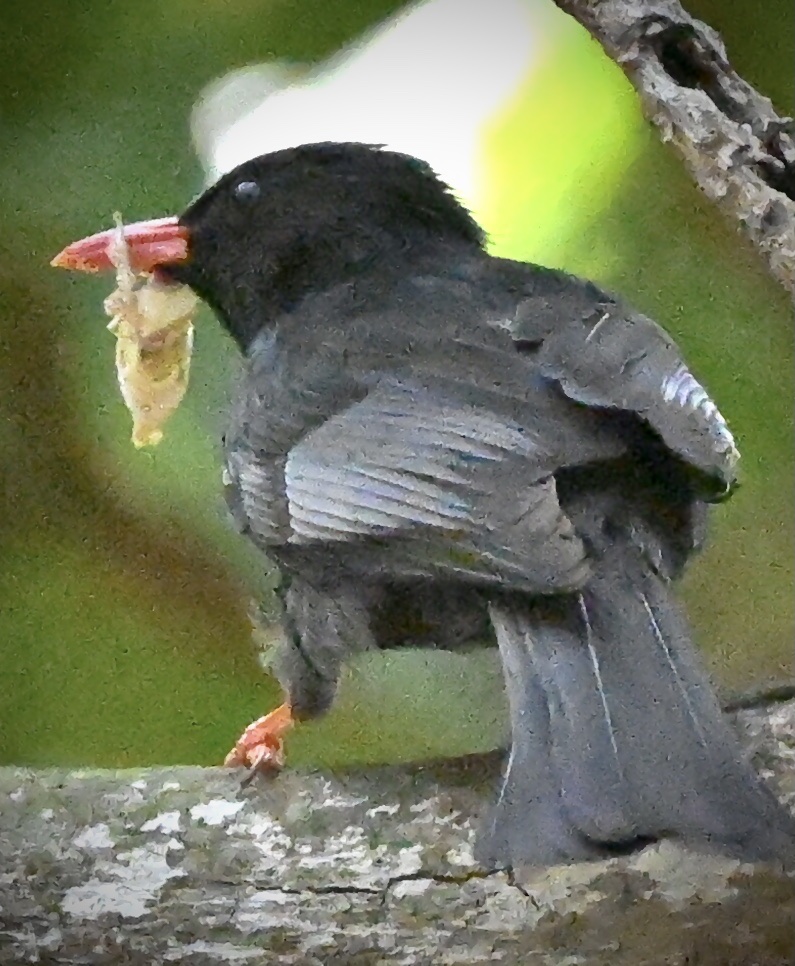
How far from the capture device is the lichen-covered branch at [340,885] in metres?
1.03

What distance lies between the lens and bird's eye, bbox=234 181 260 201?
4.26 ft

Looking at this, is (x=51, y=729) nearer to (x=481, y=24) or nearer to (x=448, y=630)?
(x=448, y=630)

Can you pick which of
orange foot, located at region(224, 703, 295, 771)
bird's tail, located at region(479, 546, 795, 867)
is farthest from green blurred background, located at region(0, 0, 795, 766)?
bird's tail, located at region(479, 546, 795, 867)

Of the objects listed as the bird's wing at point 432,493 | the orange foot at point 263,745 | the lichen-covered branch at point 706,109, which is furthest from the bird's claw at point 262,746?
the lichen-covered branch at point 706,109

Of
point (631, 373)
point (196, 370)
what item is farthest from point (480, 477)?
point (196, 370)

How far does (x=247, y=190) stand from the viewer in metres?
1.30

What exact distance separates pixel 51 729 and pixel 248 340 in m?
0.51

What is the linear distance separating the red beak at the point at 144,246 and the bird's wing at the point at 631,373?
41cm

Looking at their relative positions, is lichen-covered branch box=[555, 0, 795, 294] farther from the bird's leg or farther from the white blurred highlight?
the bird's leg

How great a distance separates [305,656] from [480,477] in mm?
331

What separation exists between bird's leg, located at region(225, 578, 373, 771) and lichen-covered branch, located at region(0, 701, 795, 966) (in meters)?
0.04

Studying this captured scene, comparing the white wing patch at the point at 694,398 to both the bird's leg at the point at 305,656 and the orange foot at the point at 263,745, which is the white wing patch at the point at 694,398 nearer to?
the bird's leg at the point at 305,656

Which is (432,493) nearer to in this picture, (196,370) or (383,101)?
(196,370)

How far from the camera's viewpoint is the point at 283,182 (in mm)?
1307
